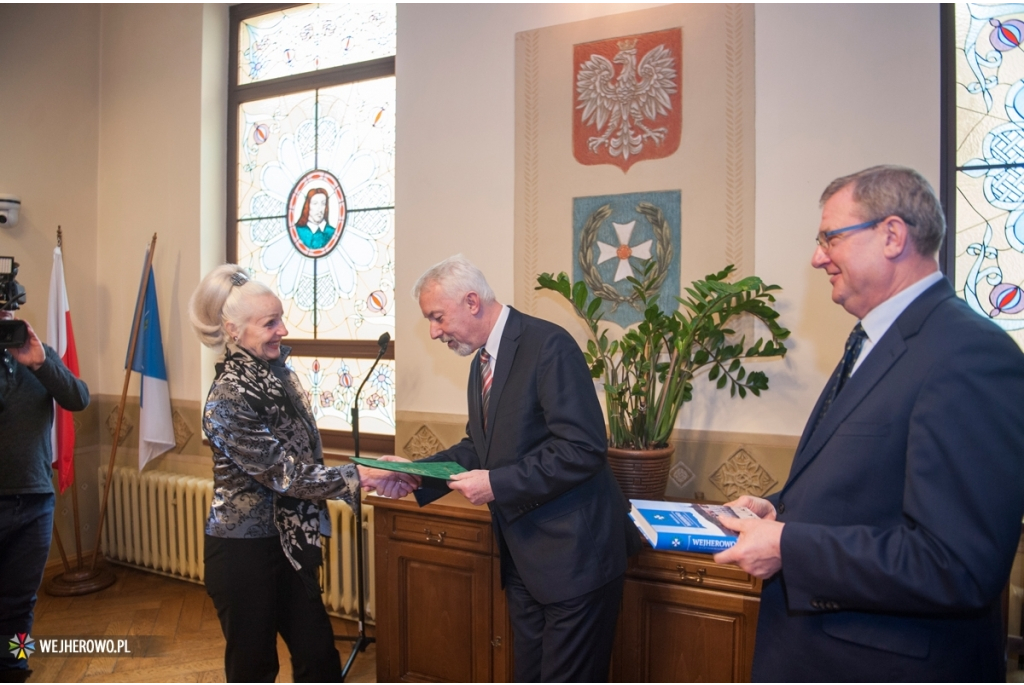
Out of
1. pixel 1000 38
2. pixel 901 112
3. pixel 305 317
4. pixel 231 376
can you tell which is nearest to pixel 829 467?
pixel 231 376

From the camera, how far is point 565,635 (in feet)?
6.34

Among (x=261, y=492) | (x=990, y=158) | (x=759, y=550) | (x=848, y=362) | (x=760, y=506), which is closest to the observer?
(x=759, y=550)

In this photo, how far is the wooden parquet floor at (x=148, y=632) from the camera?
3.30 m

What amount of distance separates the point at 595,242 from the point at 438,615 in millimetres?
1946

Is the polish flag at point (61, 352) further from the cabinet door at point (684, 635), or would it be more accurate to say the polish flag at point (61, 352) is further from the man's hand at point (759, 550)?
the man's hand at point (759, 550)

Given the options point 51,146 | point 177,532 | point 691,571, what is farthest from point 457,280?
point 51,146

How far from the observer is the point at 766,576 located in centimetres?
130

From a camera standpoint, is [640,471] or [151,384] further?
[151,384]

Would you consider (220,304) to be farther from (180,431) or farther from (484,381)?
(180,431)

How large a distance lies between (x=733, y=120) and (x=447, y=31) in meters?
1.71

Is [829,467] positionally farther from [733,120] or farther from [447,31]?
[447,31]

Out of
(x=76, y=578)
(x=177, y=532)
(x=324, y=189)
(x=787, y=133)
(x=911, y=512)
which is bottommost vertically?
(x=76, y=578)

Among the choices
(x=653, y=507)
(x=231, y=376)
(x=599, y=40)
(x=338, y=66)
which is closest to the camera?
(x=653, y=507)

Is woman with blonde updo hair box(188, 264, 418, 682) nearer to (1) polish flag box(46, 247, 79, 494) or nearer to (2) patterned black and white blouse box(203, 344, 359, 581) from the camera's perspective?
(2) patterned black and white blouse box(203, 344, 359, 581)
